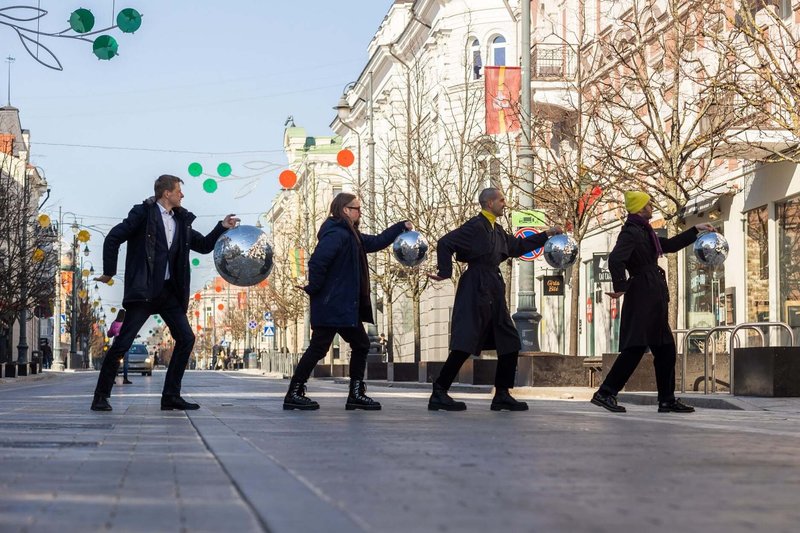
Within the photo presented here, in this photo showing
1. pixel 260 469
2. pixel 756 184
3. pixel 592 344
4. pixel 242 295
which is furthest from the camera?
pixel 242 295

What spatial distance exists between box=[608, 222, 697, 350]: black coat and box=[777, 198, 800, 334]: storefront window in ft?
44.9

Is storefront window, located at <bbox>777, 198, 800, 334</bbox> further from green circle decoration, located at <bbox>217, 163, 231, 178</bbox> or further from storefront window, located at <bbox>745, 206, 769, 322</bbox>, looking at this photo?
green circle decoration, located at <bbox>217, 163, 231, 178</bbox>

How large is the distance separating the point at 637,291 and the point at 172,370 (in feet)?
14.1

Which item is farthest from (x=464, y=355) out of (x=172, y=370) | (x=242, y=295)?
(x=242, y=295)

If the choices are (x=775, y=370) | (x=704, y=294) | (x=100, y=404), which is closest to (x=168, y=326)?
(x=100, y=404)

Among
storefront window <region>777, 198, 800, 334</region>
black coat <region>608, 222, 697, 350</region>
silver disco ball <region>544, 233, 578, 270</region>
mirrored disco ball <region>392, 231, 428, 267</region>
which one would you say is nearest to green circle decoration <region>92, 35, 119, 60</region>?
mirrored disco ball <region>392, 231, 428, 267</region>

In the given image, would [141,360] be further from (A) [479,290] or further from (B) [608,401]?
(A) [479,290]

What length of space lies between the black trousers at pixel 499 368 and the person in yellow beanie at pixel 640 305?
990 mm

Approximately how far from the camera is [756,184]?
28.5m

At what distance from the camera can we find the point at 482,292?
13227 millimetres

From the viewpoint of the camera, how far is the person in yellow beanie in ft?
44.3

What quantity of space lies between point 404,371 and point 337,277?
25245 millimetres

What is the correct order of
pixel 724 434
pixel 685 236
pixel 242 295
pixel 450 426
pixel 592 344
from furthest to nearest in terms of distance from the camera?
1. pixel 242 295
2. pixel 592 344
3. pixel 685 236
4. pixel 450 426
5. pixel 724 434

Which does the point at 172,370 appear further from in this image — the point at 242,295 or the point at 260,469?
the point at 242,295
